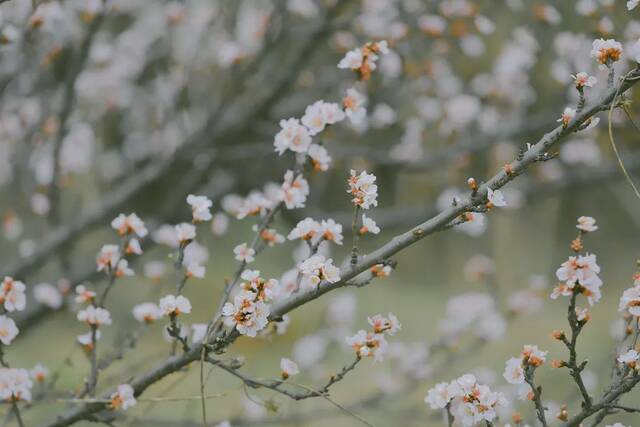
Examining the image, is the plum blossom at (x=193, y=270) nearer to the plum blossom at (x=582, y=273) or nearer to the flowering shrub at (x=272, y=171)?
the flowering shrub at (x=272, y=171)

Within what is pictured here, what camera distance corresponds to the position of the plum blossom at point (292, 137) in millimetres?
2158

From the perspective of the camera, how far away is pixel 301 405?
4438mm

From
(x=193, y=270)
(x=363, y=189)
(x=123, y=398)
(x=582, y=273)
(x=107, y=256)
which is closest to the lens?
(x=582, y=273)

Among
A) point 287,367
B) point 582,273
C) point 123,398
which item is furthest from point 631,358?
point 123,398

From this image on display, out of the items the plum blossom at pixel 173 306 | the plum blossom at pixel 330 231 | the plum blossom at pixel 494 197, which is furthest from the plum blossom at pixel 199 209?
the plum blossom at pixel 494 197

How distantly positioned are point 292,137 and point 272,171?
4152mm

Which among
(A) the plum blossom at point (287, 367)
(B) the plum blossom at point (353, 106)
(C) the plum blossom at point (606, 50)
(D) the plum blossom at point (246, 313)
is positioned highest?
(B) the plum blossom at point (353, 106)

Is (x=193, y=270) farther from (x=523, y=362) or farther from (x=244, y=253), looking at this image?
(x=523, y=362)

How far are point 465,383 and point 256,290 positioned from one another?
0.56 m

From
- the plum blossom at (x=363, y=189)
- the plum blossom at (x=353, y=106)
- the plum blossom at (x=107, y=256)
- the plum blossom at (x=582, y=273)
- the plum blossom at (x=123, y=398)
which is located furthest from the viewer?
the plum blossom at (x=107, y=256)

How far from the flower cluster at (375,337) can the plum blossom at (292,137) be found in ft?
1.82

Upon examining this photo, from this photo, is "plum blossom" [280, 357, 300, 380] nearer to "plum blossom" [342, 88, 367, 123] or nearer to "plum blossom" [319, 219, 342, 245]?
"plum blossom" [319, 219, 342, 245]

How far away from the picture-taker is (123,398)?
2098 mm

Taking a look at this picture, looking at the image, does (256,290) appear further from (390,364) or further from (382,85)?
(390,364)
